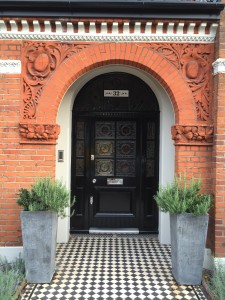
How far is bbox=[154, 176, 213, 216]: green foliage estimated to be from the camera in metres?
4.36

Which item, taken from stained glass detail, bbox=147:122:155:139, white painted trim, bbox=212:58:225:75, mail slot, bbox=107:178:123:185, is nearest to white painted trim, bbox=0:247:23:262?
mail slot, bbox=107:178:123:185

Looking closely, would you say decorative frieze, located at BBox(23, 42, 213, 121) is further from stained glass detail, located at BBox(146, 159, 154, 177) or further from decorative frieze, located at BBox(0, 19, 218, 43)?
stained glass detail, located at BBox(146, 159, 154, 177)

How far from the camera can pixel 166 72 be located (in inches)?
200

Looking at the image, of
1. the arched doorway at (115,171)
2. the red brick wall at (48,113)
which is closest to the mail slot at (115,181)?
the arched doorway at (115,171)

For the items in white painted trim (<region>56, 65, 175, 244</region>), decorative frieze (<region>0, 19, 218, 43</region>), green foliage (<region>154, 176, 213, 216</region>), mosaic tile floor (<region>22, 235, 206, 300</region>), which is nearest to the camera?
mosaic tile floor (<region>22, 235, 206, 300</region>)

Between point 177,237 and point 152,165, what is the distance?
2288 millimetres

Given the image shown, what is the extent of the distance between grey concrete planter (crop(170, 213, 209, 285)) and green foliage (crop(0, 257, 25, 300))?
224 cm

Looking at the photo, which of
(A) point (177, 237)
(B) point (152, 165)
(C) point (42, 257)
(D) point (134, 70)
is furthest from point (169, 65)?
(C) point (42, 257)

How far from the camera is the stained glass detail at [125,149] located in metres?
6.49

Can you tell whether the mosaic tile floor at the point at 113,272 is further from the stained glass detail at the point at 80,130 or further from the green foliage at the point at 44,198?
the stained glass detail at the point at 80,130

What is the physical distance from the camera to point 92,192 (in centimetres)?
649

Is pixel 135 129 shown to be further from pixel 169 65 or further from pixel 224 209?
pixel 224 209

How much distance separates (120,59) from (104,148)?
2032 mm

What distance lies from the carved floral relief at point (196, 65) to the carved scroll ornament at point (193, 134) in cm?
19
